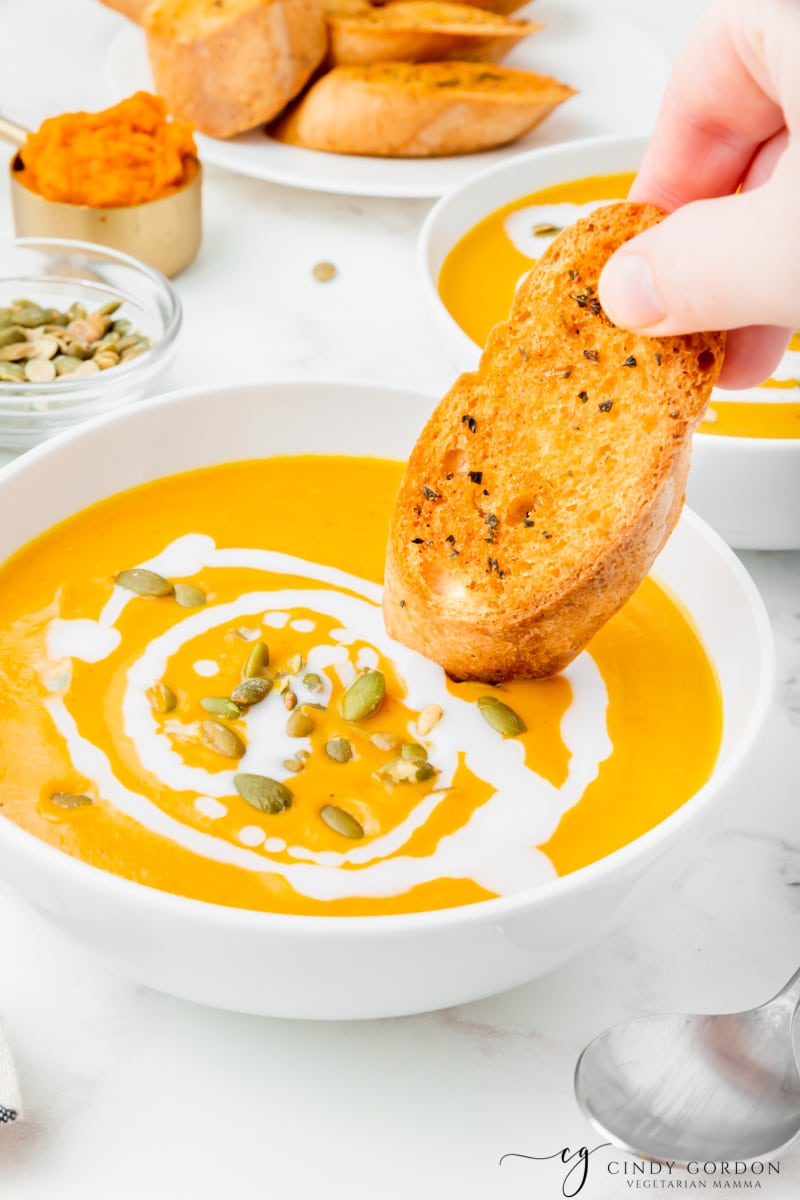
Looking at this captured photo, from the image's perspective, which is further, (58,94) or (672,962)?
(58,94)

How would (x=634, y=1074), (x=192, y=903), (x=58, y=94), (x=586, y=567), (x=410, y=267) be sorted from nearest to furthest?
1. (x=192, y=903)
2. (x=634, y=1074)
3. (x=586, y=567)
4. (x=410, y=267)
5. (x=58, y=94)

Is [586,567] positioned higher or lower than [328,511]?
higher

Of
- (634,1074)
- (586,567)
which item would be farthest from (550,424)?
(634,1074)

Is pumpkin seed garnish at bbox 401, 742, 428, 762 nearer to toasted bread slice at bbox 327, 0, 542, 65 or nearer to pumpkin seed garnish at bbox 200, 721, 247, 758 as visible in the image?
pumpkin seed garnish at bbox 200, 721, 247, 758

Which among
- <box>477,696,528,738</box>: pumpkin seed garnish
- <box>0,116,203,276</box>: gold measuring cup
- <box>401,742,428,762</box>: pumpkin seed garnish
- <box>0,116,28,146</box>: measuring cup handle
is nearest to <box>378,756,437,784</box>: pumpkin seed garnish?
<box>401,742,428,762</box>: pumpkin seed garnish

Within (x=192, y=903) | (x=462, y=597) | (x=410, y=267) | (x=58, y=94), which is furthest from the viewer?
(x=58, y=94)

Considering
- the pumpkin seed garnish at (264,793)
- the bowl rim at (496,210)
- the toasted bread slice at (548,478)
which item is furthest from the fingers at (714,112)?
the pumpkin seed garnish at (264,793)

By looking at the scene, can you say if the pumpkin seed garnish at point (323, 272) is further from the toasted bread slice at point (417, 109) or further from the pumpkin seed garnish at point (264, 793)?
the pumpkin seed garnish at point (264, 793)

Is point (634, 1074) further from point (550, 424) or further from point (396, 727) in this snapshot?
point (550, 424)
